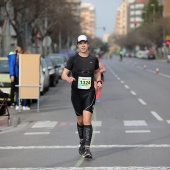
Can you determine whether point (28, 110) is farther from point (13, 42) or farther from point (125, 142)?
point (13, 42)

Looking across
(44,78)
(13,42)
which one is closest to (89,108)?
(44,78)

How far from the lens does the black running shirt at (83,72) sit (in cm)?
858

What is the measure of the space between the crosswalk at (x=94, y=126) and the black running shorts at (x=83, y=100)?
3.07m

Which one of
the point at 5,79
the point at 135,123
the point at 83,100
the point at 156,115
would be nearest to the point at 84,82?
the point at 83,100

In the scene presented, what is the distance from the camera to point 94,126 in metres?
12.8

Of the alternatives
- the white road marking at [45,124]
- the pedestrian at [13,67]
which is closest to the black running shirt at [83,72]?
the white road marking at [45,124]

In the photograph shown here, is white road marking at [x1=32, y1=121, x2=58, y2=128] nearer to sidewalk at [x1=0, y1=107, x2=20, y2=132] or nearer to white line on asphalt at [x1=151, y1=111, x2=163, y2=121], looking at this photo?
sidewalk at [x1=0, y1=107, x2=20, y2=132]

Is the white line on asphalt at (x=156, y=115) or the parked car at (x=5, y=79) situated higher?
the parked car at (x=5, y=79)

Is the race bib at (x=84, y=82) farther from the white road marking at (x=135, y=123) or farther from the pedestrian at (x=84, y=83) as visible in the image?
the white road marking at (x=135, y=123)

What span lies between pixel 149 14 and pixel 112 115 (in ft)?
438

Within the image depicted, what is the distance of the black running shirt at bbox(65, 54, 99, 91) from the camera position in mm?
8578

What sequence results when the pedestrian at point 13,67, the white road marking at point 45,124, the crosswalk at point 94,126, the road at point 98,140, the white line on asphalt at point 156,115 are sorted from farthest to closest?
the pedestrian at point 13,67
the white line on asphalt at point 156,115
the white road marking at point 45,124
the crosswalk at point 94,126
the road at point 98,140

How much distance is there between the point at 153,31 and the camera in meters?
114

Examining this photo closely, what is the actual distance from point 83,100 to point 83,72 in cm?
46
